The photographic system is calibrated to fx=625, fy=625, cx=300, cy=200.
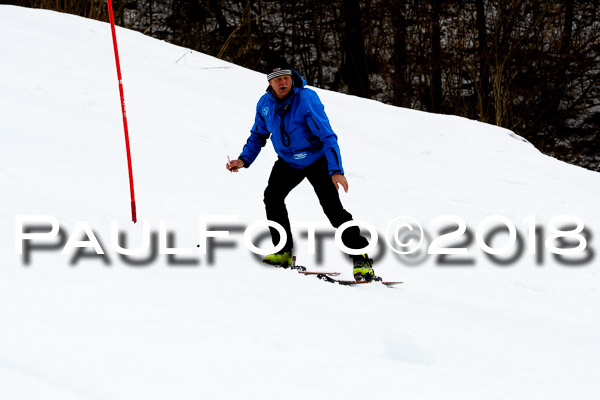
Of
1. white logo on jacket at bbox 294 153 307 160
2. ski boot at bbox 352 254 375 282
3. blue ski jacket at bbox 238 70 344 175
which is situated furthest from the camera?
ski boot at bbox 352 254 375 282

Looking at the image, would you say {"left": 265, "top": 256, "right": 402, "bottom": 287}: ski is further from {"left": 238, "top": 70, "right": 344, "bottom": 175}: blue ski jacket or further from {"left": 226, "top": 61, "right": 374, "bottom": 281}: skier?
{"left": 238, "top": 70, "right": 344, "bottom": 175}: blue ski jacket

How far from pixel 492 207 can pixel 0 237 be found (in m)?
5.59

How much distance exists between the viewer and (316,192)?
175 inches

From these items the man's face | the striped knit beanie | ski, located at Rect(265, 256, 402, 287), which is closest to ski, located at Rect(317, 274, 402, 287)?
ski, located at Rect(265, 256, 402, 287)

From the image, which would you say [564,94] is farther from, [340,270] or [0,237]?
[0,237]

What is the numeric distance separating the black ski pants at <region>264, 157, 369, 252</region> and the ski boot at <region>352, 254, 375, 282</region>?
89mm

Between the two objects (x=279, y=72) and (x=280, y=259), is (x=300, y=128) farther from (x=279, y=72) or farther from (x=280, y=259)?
(x=280, y=259)

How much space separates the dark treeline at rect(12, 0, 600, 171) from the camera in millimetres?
18641

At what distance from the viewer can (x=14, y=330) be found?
247 cm

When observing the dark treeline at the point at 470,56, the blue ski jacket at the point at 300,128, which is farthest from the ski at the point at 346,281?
the dark treeline at the point at 470,56

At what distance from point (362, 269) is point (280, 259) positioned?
0.59 metres

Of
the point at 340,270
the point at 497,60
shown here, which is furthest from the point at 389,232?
the point at 497,60

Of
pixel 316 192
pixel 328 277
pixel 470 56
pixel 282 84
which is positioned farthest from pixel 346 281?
pixel 470 56

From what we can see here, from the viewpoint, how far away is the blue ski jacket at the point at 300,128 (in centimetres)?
417
